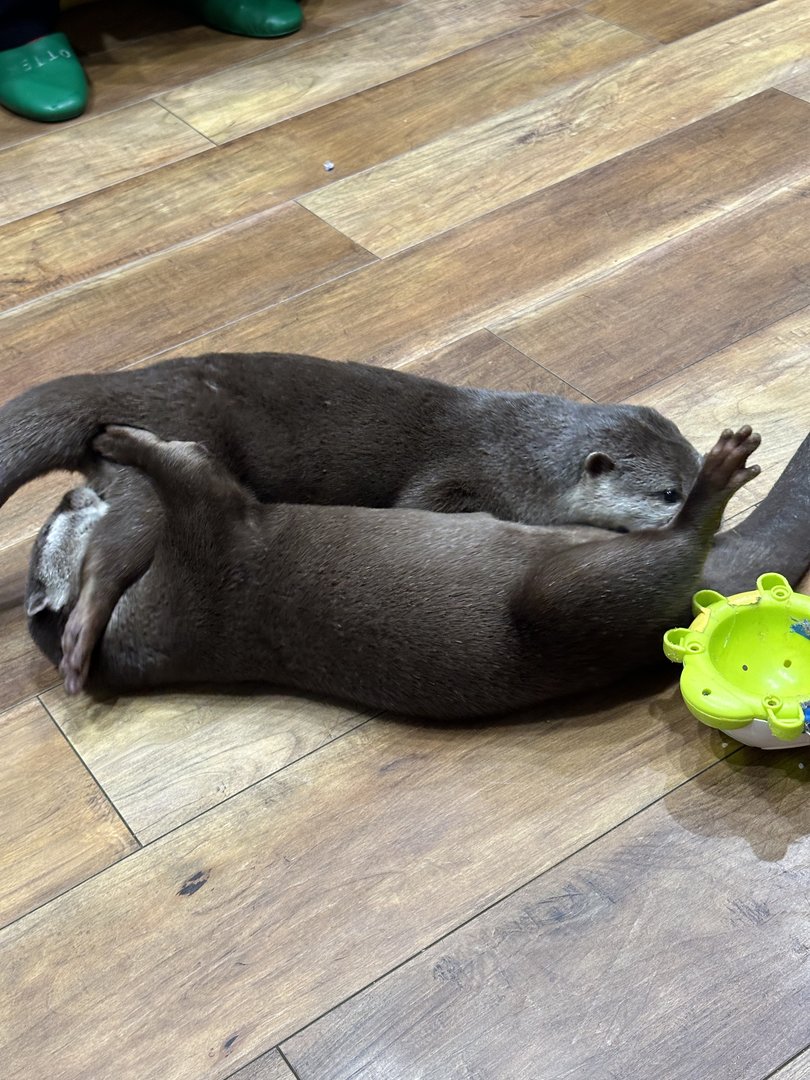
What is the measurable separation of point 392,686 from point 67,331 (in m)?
1.17

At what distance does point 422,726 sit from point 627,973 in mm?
428

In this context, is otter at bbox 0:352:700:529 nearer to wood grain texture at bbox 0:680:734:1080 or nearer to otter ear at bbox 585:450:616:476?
otter ear at bbox 585:450:616:476

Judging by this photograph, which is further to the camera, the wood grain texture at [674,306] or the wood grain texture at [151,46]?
the wood grain texture at [151,46]

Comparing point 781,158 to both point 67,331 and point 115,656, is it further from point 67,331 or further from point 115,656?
point 115,656

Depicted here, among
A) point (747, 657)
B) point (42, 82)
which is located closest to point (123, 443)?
point (747, 657)

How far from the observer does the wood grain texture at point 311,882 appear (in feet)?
4.51

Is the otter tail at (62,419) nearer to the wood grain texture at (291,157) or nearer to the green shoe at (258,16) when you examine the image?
the wood grain texture at (291,157)

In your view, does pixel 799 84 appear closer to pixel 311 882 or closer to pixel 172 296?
pixel 172 296

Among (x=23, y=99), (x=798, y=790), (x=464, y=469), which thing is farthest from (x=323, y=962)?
(x=23, y=99)

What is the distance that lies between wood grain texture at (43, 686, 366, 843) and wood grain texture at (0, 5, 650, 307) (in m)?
1.12

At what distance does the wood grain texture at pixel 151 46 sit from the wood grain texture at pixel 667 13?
600mm

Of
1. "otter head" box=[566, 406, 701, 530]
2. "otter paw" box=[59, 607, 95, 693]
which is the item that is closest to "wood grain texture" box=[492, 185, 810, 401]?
"otter head" box=[566, 406, 701, 530]

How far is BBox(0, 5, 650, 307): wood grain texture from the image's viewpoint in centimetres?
258

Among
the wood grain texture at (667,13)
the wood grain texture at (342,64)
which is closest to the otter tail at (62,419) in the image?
the wood grain texture at (342,64)
